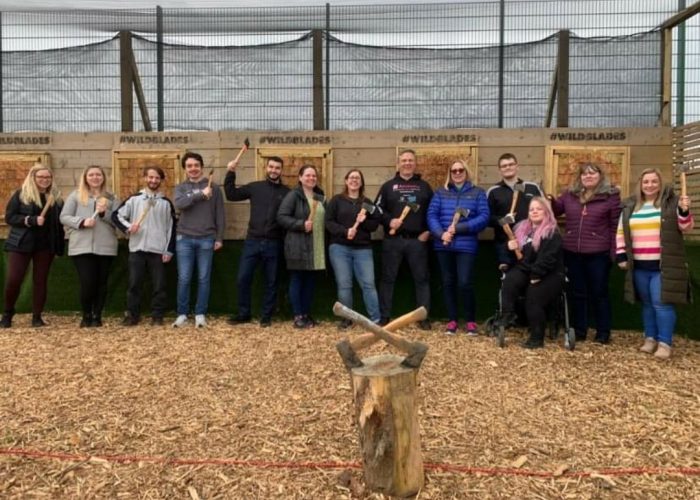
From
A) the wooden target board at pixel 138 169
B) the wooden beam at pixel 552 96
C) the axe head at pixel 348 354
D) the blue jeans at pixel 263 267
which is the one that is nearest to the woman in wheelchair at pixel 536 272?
the wooden beam at pixel 552 96

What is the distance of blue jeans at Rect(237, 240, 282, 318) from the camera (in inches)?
225

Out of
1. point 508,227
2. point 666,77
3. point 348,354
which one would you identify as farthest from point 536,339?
point 666,77

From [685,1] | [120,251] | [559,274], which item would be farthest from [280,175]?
[685,1]

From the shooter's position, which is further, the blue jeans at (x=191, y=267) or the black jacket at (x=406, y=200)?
the blue jeans at (x=191, y=267)

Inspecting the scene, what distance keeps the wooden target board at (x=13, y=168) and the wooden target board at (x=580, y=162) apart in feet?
19.4

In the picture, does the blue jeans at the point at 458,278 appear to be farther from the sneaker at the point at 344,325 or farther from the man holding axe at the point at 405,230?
the sneaker at the point at 344,325

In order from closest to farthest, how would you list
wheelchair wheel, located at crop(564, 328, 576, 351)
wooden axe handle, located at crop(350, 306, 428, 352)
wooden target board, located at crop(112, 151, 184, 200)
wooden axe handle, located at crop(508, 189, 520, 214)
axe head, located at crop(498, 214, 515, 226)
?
wooden axe handle, located at crop(350, 306, 428, 352) → wheelchair wheel, located at crop(564, 328, 576, 351) → axe head, located at crop(498, 214, 515, 226) → wooden axe handle, located at crop(508, 189, 520, 214) → wooden target board, located at crop(112, 151, 184, 200)

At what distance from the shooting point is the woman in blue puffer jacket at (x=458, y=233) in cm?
532

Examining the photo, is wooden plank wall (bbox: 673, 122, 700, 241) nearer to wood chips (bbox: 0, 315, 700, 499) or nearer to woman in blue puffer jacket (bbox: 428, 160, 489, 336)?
wood chips (bbox: 0, 315, 700, 499)

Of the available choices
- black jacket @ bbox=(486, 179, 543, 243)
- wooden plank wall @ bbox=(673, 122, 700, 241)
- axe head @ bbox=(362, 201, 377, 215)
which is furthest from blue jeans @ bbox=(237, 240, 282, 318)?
wooden plank wall @ bbox=(673, 122, 700, 241)

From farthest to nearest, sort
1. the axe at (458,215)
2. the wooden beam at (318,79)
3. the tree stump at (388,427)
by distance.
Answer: the wooden beam at (318,79) < the axe at (458,215) < the tree stump at (388,427)

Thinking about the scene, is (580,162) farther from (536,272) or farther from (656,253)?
(536,272)

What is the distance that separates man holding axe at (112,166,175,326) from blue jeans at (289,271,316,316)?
53.9 inches

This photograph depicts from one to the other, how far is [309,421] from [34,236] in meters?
4.05
